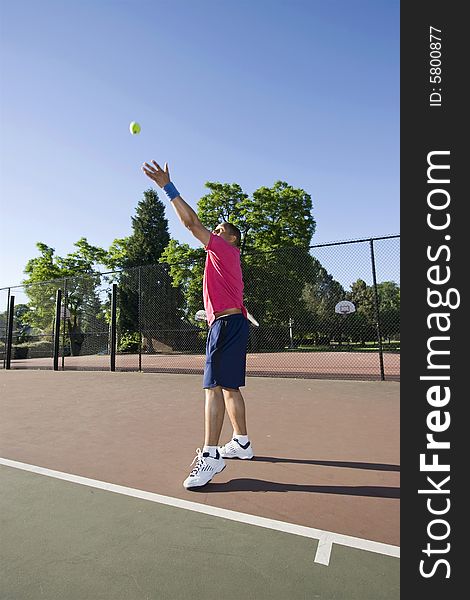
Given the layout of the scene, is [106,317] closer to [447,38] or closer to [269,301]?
[269,301]

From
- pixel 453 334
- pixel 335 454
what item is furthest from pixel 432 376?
pixel 335 454

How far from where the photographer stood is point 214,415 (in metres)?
3.33

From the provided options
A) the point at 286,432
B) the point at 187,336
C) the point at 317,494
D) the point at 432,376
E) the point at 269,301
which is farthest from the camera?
the point at 187,336

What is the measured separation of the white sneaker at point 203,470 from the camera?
300cm

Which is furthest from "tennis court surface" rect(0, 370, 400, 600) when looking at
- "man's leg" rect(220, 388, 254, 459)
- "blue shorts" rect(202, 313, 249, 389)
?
"blue shorts" rect(202, 313, 249, 389)

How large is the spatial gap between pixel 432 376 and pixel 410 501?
0.64m

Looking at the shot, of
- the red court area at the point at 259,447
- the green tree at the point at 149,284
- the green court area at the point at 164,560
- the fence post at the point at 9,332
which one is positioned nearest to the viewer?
the green court area at the point at 164,560

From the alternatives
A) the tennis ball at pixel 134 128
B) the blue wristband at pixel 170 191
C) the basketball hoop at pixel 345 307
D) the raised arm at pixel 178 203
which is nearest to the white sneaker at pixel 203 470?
the raised arm at pixel 178 203

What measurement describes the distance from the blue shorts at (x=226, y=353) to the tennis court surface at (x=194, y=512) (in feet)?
2.40

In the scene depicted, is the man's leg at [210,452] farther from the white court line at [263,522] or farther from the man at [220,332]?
the white court line at [263,522]

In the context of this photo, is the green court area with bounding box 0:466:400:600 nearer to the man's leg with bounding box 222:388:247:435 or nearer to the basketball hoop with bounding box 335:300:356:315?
the man's leg with bounding box 222:388:247:435

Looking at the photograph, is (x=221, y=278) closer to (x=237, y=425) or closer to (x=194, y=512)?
(x=237, y=425)

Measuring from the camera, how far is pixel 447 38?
100 inches

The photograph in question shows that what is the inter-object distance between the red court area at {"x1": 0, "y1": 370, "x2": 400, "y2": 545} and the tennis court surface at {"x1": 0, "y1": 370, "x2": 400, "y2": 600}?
0.02 metres
